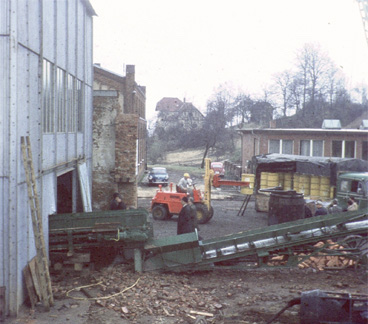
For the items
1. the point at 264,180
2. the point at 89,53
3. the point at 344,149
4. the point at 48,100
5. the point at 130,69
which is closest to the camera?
the point at 48,100

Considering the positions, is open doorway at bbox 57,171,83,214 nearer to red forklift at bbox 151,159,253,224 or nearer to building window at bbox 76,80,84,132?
building window at bbox 76,80,84,132

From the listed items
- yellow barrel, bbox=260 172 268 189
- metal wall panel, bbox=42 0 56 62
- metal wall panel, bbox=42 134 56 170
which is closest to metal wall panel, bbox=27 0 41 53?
metal wall panel, bbox=42 0 56 62

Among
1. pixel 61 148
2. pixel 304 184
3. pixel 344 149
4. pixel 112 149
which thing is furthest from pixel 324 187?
pixel 344 149

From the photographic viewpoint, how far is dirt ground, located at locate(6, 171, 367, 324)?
26.7 ft

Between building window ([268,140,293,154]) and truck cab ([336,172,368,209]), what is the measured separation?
52.8ft

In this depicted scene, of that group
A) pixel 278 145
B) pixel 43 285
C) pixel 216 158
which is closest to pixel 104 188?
pixel 43 285

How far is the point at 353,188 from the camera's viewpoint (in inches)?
690

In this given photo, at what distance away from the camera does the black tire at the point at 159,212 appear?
19312mm

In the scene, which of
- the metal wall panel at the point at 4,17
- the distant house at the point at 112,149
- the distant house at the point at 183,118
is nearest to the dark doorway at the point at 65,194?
the distant house at the point at 112,149

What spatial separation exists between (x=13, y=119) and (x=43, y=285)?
310 cm

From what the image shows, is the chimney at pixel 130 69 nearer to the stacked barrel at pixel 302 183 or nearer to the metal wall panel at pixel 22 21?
the stacked barrel at pixel 302 183

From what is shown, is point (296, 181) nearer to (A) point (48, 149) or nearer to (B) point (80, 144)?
(B) point (80, 144)

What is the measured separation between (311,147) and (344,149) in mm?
2356

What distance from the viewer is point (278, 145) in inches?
1379
